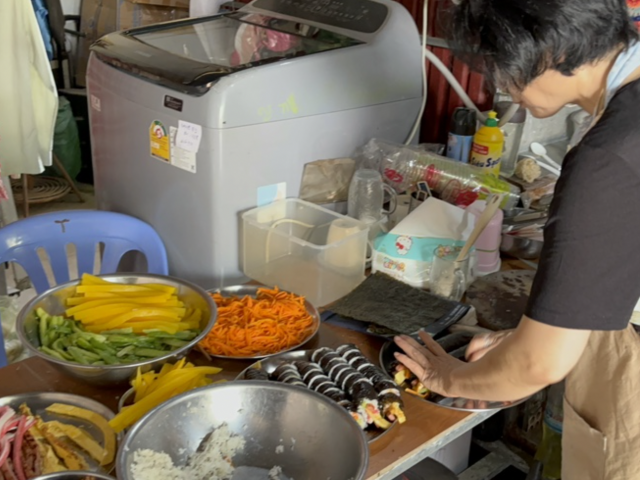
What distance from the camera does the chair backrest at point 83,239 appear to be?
5.29 feet

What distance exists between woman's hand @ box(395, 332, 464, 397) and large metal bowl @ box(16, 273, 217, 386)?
34 centimetres

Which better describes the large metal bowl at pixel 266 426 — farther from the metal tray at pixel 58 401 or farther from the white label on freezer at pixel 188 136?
the white label on freezer at pixel 188 136

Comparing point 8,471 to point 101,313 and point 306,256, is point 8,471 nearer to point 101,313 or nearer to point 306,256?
point 101,313

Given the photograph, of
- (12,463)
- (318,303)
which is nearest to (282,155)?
(318,303)

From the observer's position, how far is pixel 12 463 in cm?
96

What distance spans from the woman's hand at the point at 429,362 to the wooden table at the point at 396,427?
0.13 feet

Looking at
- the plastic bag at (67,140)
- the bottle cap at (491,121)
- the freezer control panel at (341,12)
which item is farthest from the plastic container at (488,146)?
the plastic bag at (67,140)

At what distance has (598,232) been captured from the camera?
0.78 m

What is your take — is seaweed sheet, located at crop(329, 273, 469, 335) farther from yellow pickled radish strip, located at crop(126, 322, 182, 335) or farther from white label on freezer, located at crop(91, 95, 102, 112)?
white label on freezer, located at crop(91, 95, 102, 112)

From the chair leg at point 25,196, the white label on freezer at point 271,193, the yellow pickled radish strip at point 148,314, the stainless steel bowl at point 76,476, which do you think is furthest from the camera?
the chair leg at point 25,196

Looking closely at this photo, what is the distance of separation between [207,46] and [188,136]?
39cm

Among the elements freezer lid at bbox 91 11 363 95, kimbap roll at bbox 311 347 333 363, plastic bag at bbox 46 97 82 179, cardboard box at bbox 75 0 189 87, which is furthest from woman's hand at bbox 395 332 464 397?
plastic bag at bbox 46 97 82 179

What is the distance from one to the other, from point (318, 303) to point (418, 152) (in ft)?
1.69

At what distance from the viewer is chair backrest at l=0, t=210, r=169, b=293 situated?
5.29 ft
